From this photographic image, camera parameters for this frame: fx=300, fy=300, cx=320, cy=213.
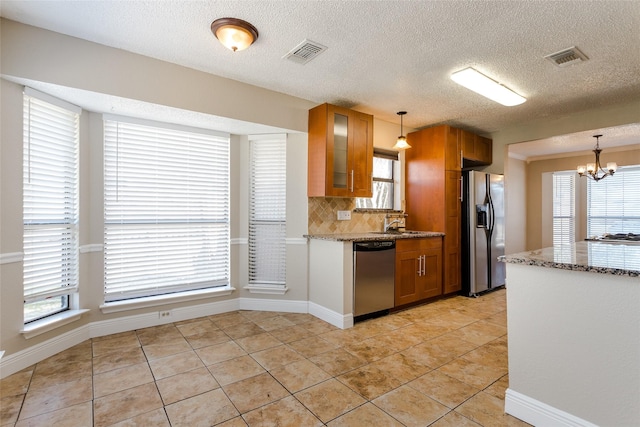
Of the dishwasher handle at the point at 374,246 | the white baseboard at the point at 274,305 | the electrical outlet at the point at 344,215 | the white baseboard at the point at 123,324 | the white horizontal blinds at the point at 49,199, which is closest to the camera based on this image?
the white baseboard at the point at 123,324

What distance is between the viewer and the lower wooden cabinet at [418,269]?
3662mm

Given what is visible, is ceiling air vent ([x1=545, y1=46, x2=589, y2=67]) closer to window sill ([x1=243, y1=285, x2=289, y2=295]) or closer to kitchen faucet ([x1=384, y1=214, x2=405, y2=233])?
kitchen faucet ([x1=384, y1=214, x2=405, y2=233])

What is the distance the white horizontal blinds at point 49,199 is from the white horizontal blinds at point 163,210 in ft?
0.91

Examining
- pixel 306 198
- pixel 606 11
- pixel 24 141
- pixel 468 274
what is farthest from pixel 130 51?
pixel 468 274

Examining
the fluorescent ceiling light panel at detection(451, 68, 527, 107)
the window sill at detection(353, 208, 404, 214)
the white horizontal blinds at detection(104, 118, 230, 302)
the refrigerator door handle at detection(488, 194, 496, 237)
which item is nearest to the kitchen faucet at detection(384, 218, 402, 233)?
the window sill at detection(353, 208, 404, 214)

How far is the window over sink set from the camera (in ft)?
14.5

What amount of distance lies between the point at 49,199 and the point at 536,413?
3.83 m

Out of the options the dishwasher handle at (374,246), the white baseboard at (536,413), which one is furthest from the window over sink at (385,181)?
the white baseboard at (536,413)

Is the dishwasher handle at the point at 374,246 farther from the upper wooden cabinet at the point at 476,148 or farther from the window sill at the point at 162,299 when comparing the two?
the upper wooden cabinet at the point at 476,148

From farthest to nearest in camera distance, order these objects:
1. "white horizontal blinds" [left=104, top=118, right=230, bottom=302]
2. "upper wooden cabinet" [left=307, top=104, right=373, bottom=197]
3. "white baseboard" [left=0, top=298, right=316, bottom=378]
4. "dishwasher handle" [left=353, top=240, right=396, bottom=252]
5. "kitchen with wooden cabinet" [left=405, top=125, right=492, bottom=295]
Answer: "kitchen with wooden cabinet" [left=405, top=125, right=492, bottom=295] < "upper wooden cabinet" [left=307, top=104, right=373, bottom=197] < "dishwasher handle" [left=353, top=240, right=396, bottom=252] < "white horizontal blinds" [left=104, top=118, right=230, bottom=302] < "white baseboard" [left=0, top=298, right=316, bottom=378]

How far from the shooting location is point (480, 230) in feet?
14.7

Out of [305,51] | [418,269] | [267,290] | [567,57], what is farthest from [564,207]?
[305,51]

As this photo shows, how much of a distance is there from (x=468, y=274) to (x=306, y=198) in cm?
273

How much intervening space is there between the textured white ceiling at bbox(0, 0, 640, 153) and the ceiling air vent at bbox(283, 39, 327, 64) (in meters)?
0.05
